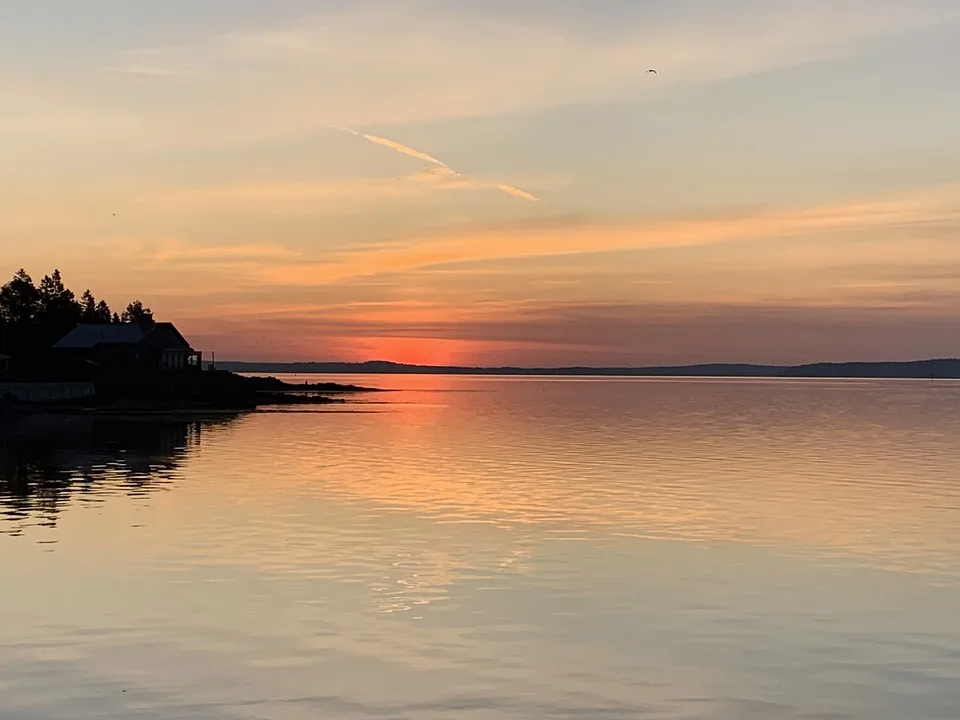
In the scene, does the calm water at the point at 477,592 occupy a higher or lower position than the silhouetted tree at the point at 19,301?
lower

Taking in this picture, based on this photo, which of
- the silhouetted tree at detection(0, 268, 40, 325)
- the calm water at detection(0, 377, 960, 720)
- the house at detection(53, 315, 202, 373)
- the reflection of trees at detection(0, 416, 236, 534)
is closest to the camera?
the calm water at detection(0, 377, 960, 720)

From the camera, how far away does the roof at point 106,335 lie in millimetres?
133625

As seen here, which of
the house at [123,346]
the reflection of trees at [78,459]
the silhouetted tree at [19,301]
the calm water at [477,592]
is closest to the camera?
the calm water at [477,592]

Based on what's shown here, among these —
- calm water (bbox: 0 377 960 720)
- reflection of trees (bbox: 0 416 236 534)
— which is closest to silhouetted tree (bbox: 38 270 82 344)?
reflection of trees (bbox: 0 416 236 534)

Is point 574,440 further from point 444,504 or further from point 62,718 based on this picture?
point 62,718

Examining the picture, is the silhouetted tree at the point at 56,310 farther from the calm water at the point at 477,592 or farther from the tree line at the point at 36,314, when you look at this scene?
the calm water at the point at 477,592

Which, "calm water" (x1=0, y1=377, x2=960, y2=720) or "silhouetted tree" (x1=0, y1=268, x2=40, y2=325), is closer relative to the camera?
"calm water" (x1=0, y1=377, x2=960, y2=720)

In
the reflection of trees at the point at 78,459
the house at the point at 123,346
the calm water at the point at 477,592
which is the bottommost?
the reflection of trees at the point at 78,459

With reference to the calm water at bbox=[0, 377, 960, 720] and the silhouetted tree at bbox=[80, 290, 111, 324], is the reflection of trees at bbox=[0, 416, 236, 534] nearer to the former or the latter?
the calm water at bbox=[0, 377, 960, 720]

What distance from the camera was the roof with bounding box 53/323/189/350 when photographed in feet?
438

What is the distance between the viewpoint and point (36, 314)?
161 metres

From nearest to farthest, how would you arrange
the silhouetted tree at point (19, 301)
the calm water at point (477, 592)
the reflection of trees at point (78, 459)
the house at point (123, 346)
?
1. the calm water at point (477, 592)
2. the reflection of trees at point (78, 459)
3. the house at point (123, 346)
4. the silhouetted tree at point (19, 301)

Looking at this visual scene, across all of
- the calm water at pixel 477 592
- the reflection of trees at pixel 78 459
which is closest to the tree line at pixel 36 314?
the reflection of trees at pixel 78 459

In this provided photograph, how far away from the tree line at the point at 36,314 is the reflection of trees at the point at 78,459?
58.4 meters
